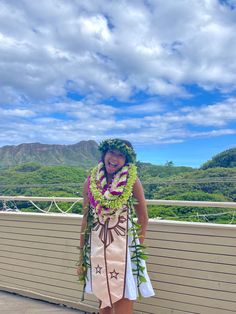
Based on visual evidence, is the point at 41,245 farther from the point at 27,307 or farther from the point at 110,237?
the point at 110,237

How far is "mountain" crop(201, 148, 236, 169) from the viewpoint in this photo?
5.88 metres

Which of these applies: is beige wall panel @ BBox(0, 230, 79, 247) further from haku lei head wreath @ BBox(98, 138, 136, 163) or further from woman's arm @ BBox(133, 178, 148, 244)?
haku lei head wreath @ BBox(98, 138, 136, 163)

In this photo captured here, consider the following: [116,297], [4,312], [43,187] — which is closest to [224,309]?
[116,297]

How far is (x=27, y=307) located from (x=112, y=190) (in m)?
1.66

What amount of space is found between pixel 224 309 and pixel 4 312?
1.73 m

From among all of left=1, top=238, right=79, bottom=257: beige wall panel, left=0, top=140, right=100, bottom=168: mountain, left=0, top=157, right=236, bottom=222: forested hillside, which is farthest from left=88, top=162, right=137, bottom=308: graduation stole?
left=0, top=140, right=100, bottom=168: mountain

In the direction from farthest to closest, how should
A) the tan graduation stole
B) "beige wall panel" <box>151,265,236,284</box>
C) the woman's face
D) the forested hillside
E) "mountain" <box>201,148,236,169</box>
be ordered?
"mountain" <box>201,148,236,169</box>, the forested hillside, "beige wall panel" <box>151,265,236,284</box>, the woman's face, the tan graduation stole

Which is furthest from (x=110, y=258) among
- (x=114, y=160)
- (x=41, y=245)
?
(x=41, y=245)

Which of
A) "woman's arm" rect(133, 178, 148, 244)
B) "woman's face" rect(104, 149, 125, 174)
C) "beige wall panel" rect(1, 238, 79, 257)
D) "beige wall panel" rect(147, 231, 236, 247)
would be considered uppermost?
"woman's face" rect(104, 149, 125, 174)

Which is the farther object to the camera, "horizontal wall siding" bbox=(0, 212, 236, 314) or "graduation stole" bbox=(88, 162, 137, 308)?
"horizontal wall siding" bbox=(0, 212, 236, 314)

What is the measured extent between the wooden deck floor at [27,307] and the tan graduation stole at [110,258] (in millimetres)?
1093

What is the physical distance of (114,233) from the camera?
184cm

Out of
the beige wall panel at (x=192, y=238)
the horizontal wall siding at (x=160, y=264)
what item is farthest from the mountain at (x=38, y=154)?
the beige wall panel at (x=192, y=238)

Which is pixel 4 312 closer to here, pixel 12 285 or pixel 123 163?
pixel 12 285
